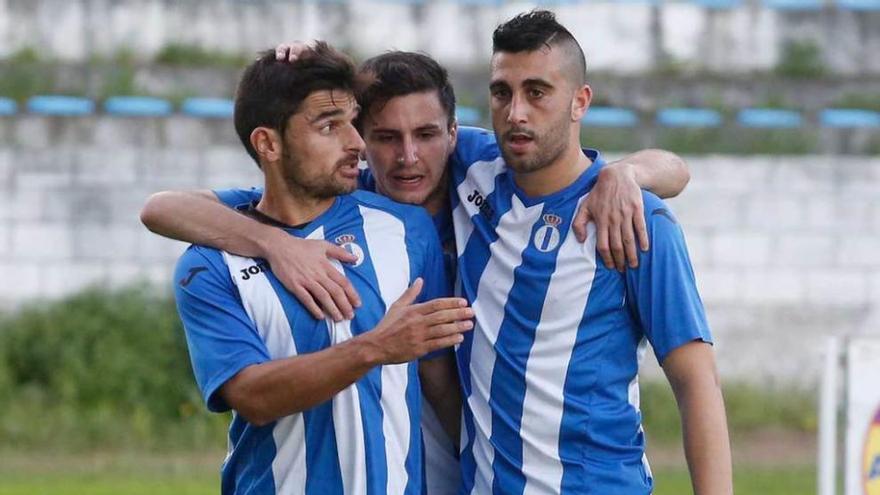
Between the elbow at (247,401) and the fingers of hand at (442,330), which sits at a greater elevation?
the fingers of hand at (442,330)

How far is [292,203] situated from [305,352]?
505mm

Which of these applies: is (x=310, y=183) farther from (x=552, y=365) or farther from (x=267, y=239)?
(x=552, y=365)

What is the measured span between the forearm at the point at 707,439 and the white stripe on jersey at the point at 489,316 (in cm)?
59

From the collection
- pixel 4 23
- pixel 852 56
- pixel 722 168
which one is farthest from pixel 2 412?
pixel 852 56

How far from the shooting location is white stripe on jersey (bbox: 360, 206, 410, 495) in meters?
4.73

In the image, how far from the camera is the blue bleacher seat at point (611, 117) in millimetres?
15164

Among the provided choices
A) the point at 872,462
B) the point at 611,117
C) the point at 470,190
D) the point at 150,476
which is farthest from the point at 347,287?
the point at 611,117

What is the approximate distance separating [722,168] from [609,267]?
32.6 feet

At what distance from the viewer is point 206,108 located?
1473 centimetres

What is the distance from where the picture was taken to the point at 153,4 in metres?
15.5

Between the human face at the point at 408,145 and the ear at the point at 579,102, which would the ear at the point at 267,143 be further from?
the ear at the point at 579,102

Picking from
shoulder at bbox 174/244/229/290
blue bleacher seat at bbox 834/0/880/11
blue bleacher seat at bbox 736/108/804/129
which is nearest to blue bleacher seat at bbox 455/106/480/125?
blue bleacher seat at bbox 736/108/804/129

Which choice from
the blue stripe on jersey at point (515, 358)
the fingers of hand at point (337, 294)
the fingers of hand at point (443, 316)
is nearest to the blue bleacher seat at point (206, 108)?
the blue stripe on jersey at point (515, 358)

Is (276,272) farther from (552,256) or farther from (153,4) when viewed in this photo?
(153,4)
